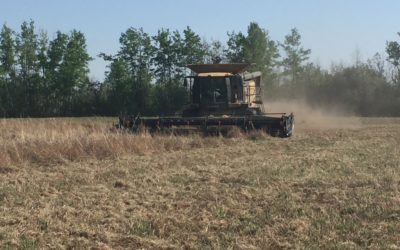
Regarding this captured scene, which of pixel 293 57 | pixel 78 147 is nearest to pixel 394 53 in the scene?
pixel 293 57

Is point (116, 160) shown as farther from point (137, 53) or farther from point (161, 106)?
point (137, 53)

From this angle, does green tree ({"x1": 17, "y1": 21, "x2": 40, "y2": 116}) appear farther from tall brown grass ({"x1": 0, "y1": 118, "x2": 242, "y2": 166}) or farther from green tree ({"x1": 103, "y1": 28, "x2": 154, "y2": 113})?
tall brown grass ({"x1": 0, "y1": 118, "x2": 242, "y2": 166})

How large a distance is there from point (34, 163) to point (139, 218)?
5.53 meters

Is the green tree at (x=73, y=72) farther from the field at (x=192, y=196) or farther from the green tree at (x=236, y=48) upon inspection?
the field at (x=192, y=196)

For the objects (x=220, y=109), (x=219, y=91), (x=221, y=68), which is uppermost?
(x=221, y=68)

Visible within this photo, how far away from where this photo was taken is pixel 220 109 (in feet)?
61.9

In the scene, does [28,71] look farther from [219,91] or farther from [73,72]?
[219,91]

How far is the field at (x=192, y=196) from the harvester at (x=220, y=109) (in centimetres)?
351

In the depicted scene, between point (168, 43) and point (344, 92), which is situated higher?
point (168, 43)

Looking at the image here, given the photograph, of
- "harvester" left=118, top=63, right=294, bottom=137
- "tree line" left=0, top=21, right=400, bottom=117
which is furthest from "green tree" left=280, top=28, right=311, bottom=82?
"harvester" left=118, top=63, right=294, bottom=137

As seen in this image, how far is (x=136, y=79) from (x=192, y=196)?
139 ft

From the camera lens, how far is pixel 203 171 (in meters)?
9.83

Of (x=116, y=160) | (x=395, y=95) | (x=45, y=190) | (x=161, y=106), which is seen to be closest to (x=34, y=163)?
(x=116, y=160)

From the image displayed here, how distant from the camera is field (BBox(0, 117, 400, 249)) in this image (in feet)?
17.8
